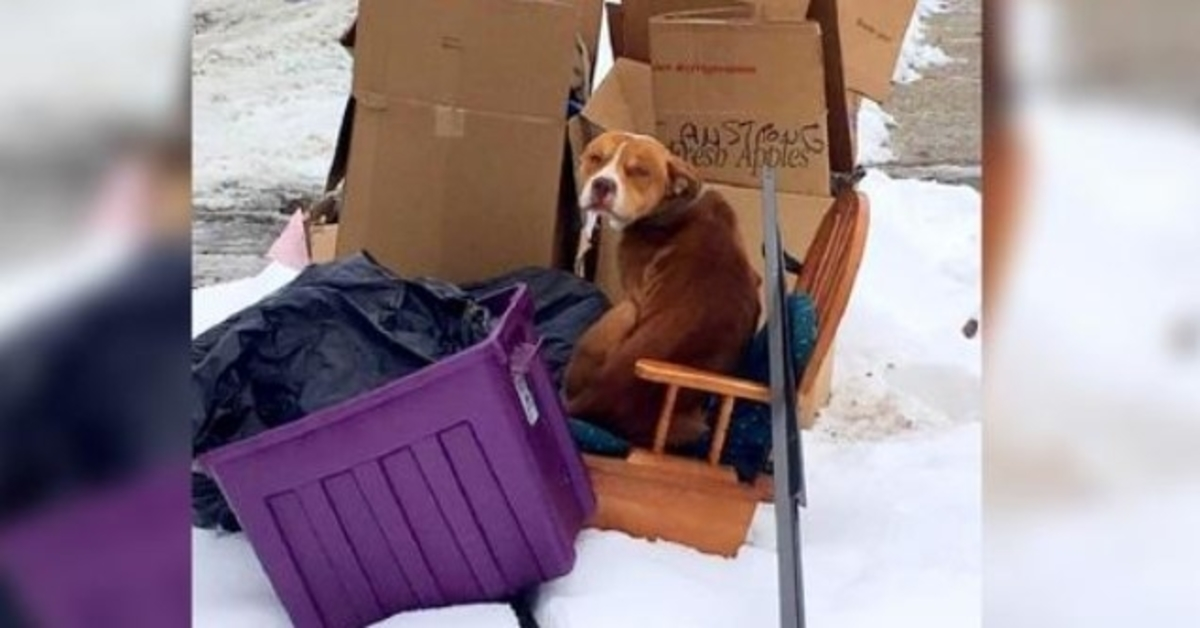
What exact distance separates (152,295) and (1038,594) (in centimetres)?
59

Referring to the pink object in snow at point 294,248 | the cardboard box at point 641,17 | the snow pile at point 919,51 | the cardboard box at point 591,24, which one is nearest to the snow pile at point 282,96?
the pink object in snow at point 294,248

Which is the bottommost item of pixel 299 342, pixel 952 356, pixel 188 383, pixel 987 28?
pixel 952 356

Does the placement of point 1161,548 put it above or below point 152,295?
below

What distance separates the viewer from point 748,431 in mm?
2451

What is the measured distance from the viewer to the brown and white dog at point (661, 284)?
243cm

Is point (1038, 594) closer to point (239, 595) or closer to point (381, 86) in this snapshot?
point (239, 595)

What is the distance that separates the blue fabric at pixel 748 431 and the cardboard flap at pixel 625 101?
1.83 feet

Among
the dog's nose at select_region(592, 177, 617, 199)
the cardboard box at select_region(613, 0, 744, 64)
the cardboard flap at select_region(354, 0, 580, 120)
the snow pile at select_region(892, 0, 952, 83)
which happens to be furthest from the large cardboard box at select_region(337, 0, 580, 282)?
the snow pile at select_region(892, 0, 952, 83)

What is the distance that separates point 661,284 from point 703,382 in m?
0.25

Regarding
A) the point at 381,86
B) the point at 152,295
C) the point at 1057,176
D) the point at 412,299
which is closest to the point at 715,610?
the point at 412,299

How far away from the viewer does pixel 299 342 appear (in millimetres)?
2326

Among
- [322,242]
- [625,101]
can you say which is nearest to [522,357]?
[625,101]

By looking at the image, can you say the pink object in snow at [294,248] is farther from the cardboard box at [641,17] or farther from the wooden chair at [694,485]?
the wooden chair at [694,485]

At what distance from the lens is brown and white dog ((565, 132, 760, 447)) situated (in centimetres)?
243
